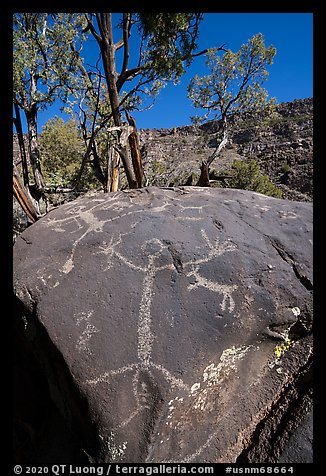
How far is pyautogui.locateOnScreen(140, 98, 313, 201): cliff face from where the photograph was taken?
22.6 m

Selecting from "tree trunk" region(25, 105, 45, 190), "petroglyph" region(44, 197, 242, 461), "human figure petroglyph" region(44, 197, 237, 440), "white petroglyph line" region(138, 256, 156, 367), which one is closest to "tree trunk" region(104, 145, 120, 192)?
"tree trunk" region(25, 105, 45, 190)

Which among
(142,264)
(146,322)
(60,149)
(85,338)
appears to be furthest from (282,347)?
(60,149)

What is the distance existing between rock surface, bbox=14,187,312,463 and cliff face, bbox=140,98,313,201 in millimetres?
16746

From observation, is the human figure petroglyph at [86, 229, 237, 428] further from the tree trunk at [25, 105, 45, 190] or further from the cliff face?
the cliff face

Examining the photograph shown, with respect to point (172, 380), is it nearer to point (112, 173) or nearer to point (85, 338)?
point (85, 338)

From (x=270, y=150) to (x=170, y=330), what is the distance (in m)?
29.3

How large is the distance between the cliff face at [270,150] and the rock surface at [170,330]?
16746 millimetres

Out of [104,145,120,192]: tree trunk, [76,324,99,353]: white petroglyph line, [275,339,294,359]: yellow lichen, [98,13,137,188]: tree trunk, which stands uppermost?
[98,13,137,188]: tree trunk

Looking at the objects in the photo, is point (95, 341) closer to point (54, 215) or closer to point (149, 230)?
point (149, 230)

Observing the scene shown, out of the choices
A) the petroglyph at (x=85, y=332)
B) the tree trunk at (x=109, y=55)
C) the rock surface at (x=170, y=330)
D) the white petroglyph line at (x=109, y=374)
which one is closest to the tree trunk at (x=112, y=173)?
the tree trunk at (x=109, y=55)

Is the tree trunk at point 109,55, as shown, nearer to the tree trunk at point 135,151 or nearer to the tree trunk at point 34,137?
the tree trunk at point 135,151

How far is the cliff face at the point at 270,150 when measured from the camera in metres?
22.6
